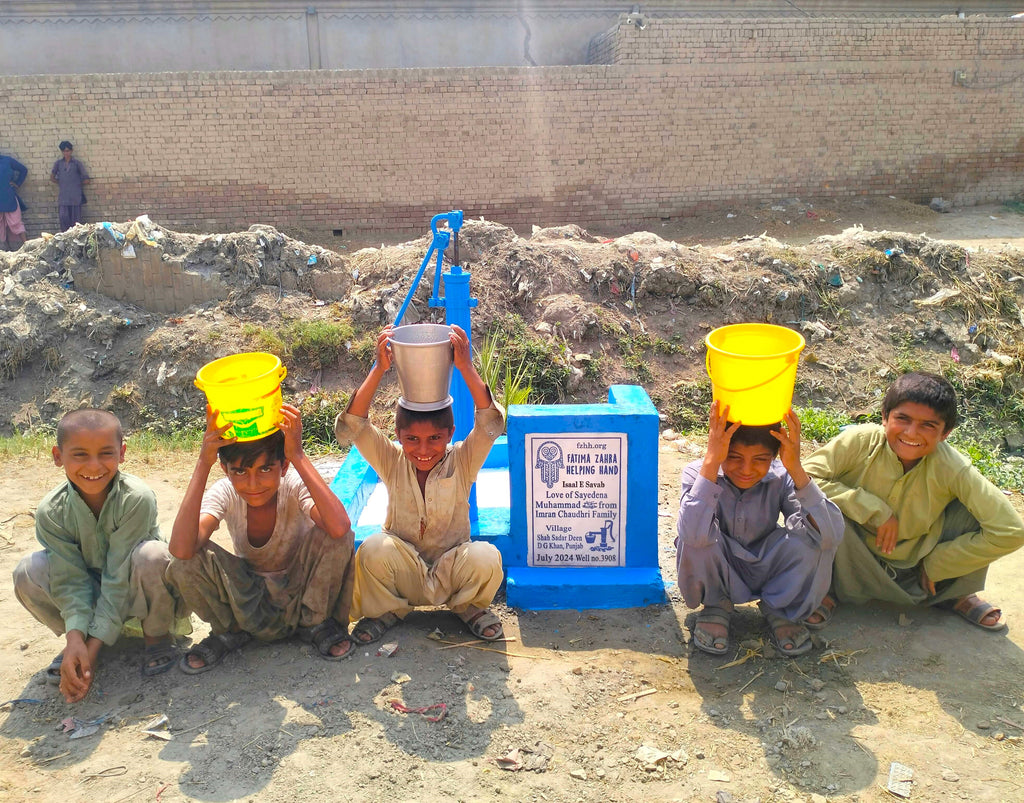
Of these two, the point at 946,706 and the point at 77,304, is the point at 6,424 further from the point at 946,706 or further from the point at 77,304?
the point at 946,706

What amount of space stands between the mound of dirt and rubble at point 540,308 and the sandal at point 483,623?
3.32 meters

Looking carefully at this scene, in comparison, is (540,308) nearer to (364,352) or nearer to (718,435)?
(364,352)

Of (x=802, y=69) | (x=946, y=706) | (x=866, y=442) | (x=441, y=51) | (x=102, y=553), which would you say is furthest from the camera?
(x=441, y=51)

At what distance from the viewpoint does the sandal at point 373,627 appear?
3.06m

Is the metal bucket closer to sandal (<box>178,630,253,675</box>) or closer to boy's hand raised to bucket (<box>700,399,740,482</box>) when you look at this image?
boy's hand raised to bucket (<box>700,399,740,482</box>)

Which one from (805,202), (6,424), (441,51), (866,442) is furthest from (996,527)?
(441,51)

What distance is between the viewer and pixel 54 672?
290cm

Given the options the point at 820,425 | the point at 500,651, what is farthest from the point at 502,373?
the point at 500,651

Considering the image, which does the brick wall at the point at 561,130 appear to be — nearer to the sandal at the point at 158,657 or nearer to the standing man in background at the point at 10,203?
the standing man in background at the point at 10,203

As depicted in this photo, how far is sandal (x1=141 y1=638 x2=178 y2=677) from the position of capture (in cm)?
293

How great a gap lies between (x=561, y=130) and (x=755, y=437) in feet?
32.4

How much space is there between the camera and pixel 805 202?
12.6 metres

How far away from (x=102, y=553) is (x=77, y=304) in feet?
16.3

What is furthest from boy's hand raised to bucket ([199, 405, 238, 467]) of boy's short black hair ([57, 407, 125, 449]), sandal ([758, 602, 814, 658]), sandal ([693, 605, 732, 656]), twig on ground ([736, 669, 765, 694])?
sandal ([758, 602, 814, 658])
